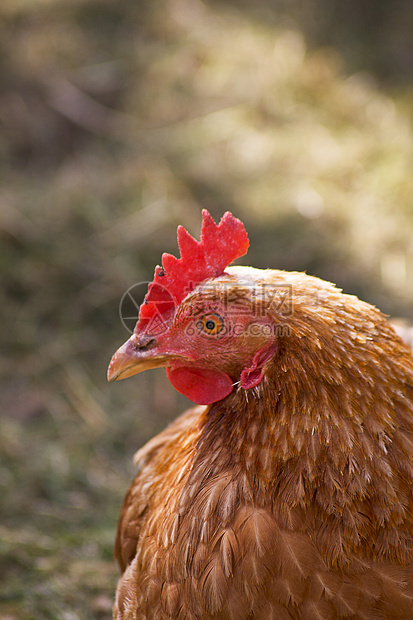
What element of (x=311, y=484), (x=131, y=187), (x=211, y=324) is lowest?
(x=311, y=484)

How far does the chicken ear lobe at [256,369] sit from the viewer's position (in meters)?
1.73

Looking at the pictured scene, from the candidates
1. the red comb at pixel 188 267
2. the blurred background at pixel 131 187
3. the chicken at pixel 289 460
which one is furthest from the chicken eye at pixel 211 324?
the blurred background at pixel 131 187

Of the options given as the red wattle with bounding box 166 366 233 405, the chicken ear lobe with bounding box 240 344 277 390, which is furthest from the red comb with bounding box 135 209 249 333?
the chicken ear lobe with bounding box 240 344 277 390

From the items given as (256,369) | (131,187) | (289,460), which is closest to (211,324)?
(256,369)

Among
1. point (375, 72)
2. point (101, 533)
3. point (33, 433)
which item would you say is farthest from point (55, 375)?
point (375, 72)

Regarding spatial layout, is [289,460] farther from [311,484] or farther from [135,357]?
[135,357]

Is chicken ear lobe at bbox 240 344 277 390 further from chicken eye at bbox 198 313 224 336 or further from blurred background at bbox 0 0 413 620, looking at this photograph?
blurred background at bbox 0 0 413 620

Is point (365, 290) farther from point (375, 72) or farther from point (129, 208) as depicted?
point (375, 72)

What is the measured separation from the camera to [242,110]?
19.4 ft

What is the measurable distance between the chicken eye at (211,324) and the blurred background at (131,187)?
1954 mm

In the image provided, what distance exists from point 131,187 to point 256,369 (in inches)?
150

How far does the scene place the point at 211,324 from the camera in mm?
1779

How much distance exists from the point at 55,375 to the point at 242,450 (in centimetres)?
280

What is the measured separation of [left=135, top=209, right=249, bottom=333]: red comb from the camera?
1.89m
